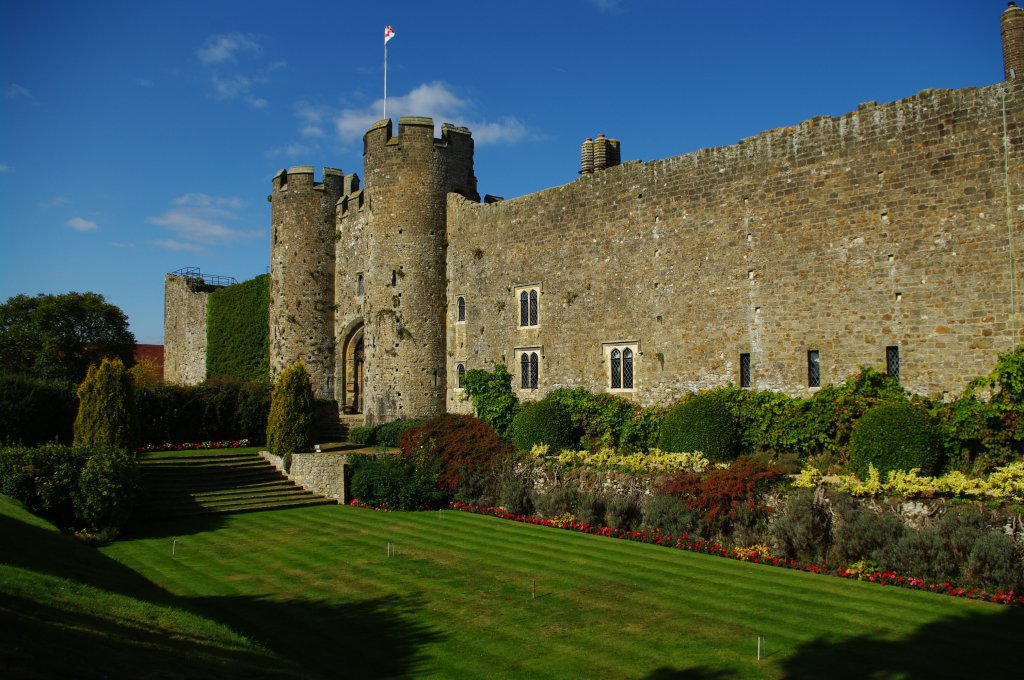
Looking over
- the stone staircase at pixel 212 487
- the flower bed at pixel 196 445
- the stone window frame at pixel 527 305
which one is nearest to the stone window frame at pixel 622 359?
the stone window frame at pixel 527 305

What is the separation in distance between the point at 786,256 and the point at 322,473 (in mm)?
14610

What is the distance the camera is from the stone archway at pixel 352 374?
108ft

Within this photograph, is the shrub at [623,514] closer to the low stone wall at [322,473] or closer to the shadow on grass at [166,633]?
the shadow on grass at [166,633]

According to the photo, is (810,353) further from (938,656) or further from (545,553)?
(938,656)

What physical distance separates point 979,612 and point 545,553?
24.5ft

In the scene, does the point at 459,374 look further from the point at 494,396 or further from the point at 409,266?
the point at 409,266

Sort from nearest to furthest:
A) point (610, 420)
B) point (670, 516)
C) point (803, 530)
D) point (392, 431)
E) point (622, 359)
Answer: point (803, 530) < point (670, 516) < point (610, 420) < point (622, 359) < point (392, 431)

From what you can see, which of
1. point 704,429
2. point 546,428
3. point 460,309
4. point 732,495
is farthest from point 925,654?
point 460,309

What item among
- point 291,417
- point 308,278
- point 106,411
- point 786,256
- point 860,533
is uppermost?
point 308,278

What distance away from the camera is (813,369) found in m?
19.6

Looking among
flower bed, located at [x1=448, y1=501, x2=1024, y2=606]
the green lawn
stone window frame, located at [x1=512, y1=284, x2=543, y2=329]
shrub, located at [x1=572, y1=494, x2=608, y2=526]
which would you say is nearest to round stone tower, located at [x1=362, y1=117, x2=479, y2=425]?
stone window frame, located at [x1=512, y1=284, x2=543, y2=329]

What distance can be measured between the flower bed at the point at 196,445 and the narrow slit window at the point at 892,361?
2221 centimetres

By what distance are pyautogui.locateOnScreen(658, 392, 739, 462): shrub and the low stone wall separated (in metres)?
9.52

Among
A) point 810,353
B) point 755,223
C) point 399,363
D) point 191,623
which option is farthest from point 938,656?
point 399,363
